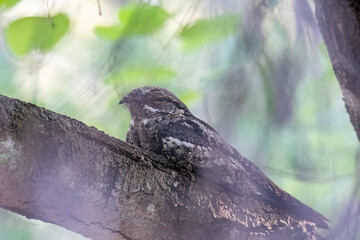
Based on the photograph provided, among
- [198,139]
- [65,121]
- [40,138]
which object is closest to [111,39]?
[198,139]

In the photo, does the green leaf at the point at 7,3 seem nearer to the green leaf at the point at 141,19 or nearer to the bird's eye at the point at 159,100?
the green leaf at the point at 141,19

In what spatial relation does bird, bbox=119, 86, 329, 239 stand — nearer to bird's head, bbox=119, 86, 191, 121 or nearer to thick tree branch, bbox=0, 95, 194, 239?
bird's head, bbox=119, 86, 191, 121

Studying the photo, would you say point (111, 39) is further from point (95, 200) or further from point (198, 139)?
point (95, 200)

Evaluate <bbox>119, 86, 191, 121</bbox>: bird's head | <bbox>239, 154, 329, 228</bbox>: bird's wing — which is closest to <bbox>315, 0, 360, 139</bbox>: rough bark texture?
<bbox>239, 154, 329, 228</bbox>: bird's wing

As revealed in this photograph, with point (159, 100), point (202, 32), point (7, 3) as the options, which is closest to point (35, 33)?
point (7, 3)

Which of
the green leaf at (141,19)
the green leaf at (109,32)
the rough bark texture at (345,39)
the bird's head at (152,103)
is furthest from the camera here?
the bird's head at (152,103)

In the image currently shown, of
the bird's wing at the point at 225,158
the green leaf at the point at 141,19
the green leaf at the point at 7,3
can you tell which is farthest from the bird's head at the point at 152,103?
the green leaf at the point at 7,3

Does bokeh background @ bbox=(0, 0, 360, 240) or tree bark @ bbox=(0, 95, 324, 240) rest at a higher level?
bokeh background @ bbox=(0, 0, 360, 240)

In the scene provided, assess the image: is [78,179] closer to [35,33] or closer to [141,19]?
[35,33]
